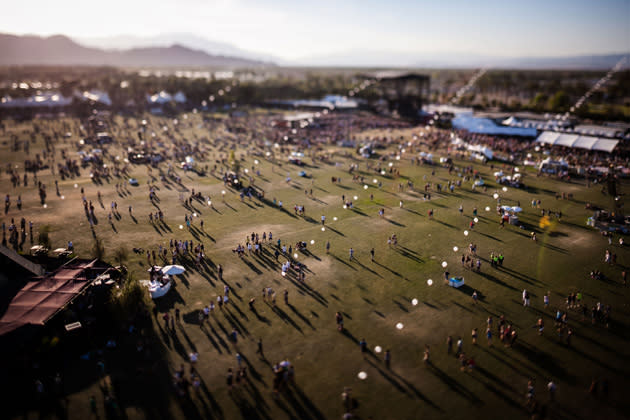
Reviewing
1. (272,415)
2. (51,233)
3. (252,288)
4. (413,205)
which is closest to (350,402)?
(272,415)

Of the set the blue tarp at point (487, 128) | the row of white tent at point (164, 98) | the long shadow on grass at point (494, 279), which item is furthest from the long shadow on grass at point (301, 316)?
the row of white tent at point (164, 98)

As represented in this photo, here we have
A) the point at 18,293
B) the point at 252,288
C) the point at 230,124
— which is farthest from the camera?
the point at 230,124

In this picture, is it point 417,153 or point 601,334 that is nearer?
point 601,334

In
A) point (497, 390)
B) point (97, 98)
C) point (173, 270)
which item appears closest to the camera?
point (497, 390)

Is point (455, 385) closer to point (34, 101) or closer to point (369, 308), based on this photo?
point (369, 308)

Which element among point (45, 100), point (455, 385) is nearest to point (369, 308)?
point (455, 385)

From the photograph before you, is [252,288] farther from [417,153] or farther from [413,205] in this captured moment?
[417,153]
